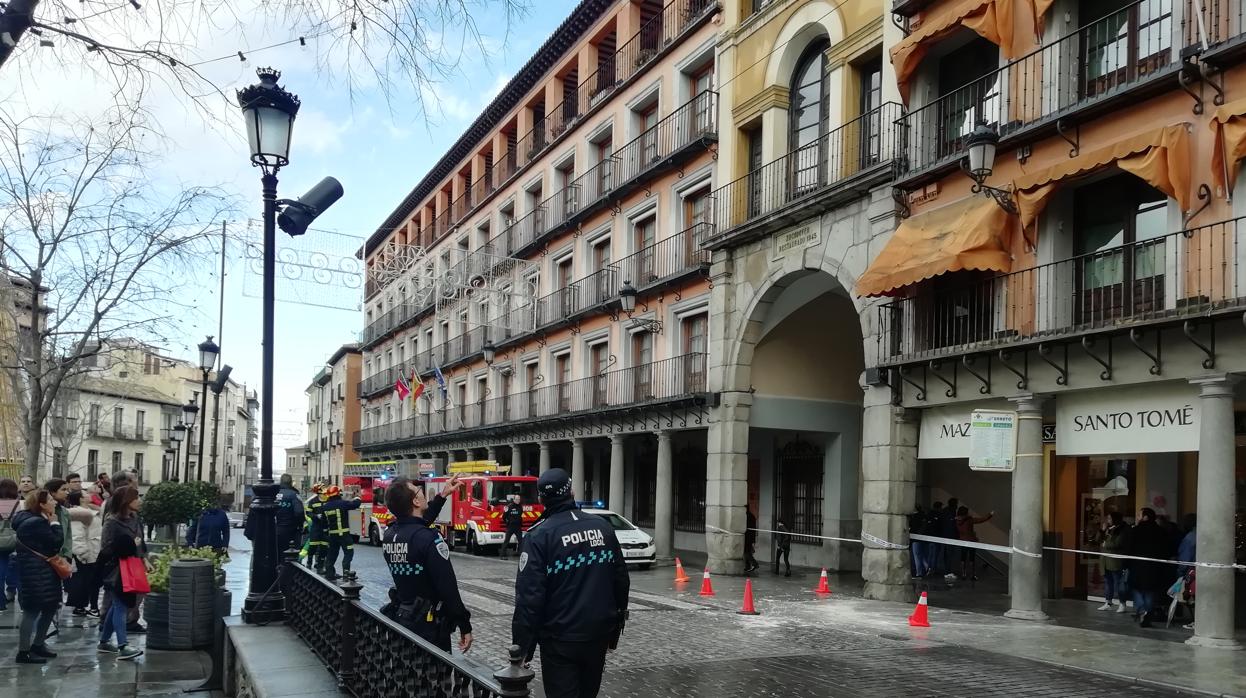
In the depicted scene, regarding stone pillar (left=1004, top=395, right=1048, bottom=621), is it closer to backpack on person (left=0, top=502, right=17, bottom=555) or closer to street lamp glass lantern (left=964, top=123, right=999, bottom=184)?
street lamp glass lantern (left=964, top=123, right=999, bottom=184)

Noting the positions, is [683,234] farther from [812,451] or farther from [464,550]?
[464,550]

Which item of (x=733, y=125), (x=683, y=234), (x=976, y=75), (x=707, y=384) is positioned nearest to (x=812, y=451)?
(x=707, y=384)

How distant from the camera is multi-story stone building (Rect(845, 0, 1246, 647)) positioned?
1145cm

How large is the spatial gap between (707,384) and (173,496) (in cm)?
1156

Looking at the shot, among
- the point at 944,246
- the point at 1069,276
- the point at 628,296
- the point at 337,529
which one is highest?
the point at 628,296

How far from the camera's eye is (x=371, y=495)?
3150 centimetres

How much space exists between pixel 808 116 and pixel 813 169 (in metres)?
1.32

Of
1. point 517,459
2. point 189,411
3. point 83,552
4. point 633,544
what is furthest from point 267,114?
point 517,459

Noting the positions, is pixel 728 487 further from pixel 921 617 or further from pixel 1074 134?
pixel 1074 134

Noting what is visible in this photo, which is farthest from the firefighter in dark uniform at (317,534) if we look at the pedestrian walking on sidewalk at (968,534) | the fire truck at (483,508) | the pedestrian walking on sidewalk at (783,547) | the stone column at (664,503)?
the pedestrian walking on sidewalk at (968,534)

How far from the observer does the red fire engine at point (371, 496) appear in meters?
28.7

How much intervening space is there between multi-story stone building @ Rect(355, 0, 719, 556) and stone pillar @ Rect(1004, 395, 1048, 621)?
840 centimetres

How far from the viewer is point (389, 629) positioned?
5.38m

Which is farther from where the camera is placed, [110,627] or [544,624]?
[110,627]
